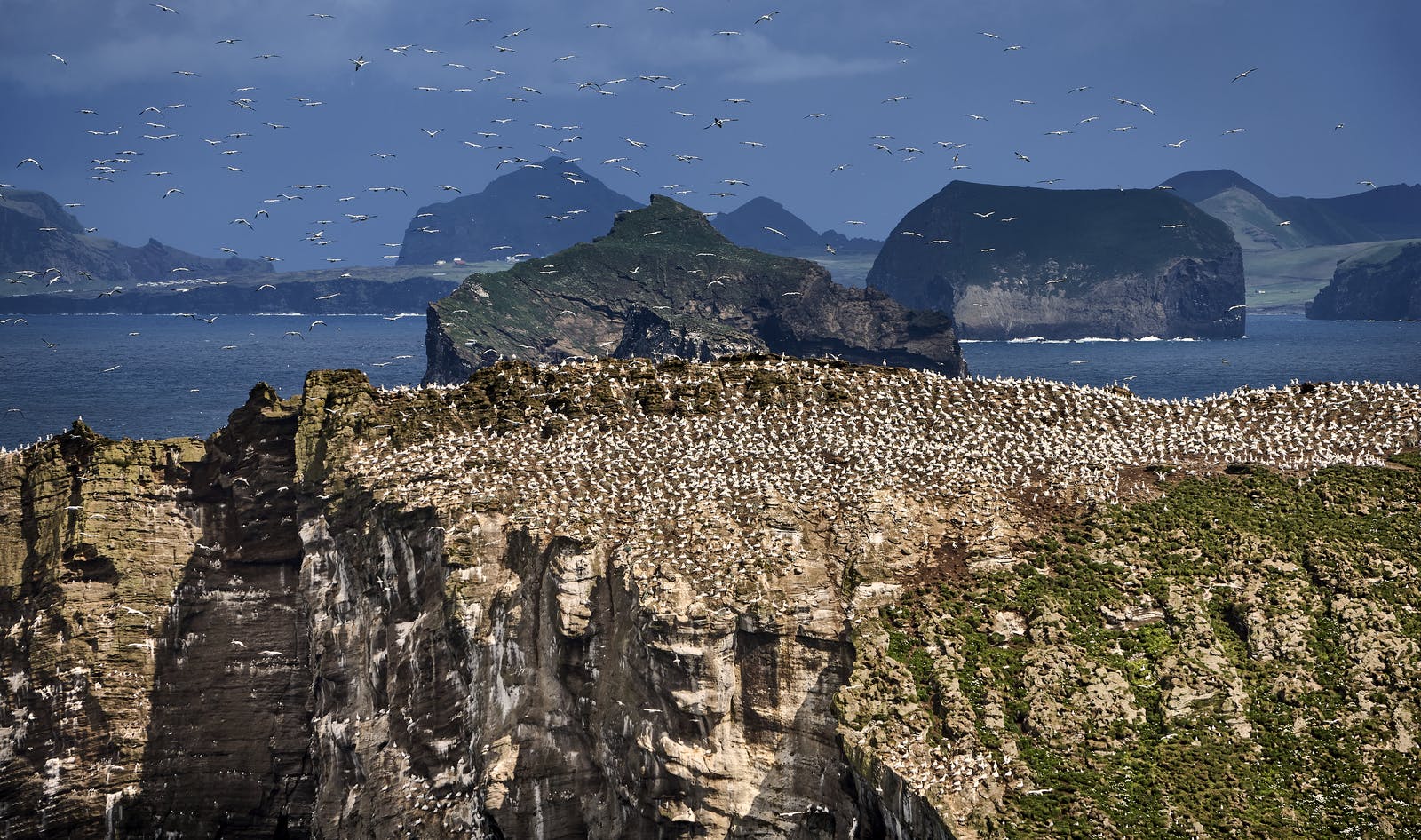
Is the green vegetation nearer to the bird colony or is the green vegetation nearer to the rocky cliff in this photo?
the rocky cliff

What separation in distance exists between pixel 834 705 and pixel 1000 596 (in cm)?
949

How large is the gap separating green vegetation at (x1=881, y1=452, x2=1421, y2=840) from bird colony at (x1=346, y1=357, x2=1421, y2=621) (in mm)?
3318

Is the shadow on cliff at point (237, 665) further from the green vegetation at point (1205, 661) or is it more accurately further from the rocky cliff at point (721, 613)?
the green vegetation at point (1205, 661)

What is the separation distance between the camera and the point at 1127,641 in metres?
52.8

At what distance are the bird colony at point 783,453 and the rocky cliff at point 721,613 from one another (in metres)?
0.22

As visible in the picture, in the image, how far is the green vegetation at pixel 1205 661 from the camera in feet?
146

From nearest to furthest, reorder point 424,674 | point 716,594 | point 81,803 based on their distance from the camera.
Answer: point 716,594 < point 424,674 < point 81,803

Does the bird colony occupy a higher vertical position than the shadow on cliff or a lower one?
higher

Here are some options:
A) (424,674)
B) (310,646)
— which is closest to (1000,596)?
(424,674)

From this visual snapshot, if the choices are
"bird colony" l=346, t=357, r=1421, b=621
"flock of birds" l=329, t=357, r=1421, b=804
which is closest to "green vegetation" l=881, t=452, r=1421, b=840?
"flock of birds" l=329, t=357, r=1421, b=804

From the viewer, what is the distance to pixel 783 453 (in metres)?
64.0

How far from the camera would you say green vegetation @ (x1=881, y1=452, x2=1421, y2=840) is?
146ft

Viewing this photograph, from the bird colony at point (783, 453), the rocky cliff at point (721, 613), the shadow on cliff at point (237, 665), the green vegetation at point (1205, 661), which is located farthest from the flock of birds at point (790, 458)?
the shadow on cliff at point (237, 665)

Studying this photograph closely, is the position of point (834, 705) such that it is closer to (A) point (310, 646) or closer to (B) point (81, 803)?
(A) point (310, 646)
